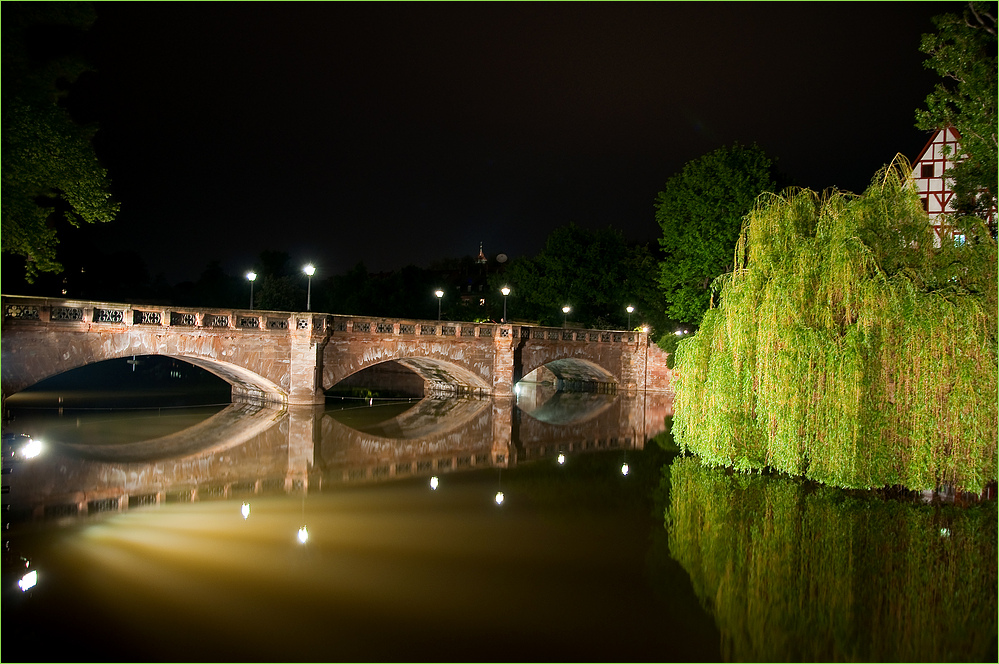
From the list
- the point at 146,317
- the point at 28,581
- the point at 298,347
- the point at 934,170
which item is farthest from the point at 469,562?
the point at 934,170

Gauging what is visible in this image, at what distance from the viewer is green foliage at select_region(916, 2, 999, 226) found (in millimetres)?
14320

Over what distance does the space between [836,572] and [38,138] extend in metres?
16.2

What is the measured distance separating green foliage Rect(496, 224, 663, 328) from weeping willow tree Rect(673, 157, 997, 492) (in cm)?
3288

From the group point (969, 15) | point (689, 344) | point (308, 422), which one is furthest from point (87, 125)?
point (969, 15)

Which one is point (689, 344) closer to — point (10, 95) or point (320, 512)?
point (320, 512)

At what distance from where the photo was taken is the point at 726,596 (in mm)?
8539

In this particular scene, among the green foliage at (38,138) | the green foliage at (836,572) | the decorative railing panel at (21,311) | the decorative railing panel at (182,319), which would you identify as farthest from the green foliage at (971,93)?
A: the decorative railing panel at (21,311)

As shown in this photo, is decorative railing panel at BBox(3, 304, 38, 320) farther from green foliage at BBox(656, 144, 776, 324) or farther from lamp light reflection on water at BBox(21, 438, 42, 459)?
green foliage at BBox(656, 144, 776, 324)

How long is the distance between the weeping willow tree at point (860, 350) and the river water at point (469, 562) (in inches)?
38.4

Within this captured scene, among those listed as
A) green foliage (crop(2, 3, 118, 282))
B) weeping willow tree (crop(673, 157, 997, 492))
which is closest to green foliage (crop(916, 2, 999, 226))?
weeping willow tree (crop(673, 157, 997, 492))

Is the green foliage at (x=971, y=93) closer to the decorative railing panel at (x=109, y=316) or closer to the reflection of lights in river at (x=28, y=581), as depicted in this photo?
the reflection of lights in river at (x=28, y=581)

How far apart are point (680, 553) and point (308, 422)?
15641 mm

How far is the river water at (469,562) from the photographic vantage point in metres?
7.11

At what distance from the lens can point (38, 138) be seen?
14414 millimetres
